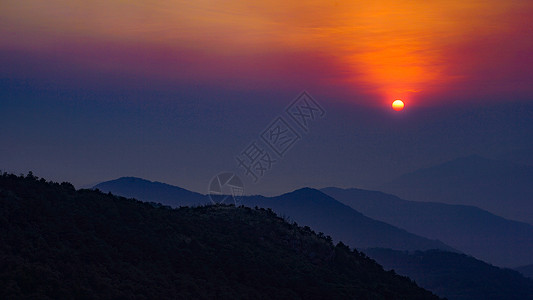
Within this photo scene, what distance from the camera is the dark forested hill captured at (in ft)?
133

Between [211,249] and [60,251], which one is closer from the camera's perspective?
[60,251]

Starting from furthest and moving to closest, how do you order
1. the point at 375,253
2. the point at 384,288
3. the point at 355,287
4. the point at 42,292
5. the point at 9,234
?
the point at 375,253 → the point at 384,288 → the point at 355,287 → the point at 9,234 → the point at 42,292

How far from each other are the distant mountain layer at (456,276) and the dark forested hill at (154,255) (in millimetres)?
83256

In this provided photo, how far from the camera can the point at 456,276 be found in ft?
532

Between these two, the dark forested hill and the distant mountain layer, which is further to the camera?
the distant mountain layer

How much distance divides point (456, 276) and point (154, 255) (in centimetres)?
12885

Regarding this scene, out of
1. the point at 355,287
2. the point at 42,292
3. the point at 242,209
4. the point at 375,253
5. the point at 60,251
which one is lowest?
the point at 42,292

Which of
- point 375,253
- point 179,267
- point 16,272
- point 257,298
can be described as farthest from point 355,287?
point 375,253

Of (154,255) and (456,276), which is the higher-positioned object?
(456,276)

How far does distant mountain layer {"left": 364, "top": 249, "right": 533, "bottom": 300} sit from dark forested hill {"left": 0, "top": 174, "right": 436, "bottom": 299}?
83.3 metres

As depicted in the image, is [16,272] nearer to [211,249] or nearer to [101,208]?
[101,208]

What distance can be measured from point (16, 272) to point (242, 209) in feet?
142

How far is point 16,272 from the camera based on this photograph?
36.4 metres

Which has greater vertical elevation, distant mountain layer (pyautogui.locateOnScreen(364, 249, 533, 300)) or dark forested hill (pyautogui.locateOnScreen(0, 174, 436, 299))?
distant mountain layer (pyautogui.locateOnScreen(364, 249, 533, 300))
